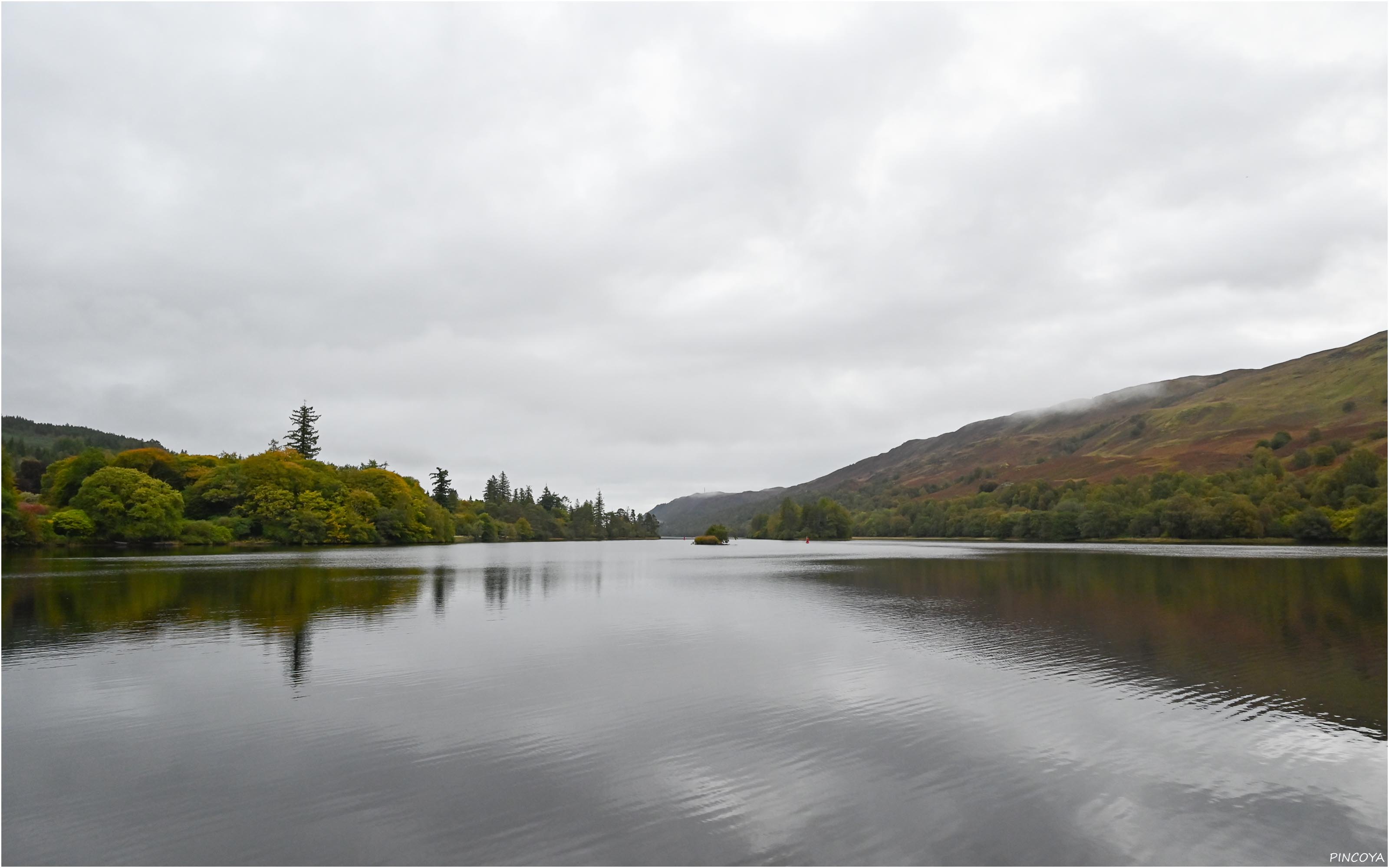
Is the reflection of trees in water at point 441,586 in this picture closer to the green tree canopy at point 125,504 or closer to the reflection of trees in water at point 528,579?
the reflection of trees in water at point 528,579

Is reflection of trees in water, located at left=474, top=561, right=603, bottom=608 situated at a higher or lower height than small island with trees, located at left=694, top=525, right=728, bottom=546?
higher

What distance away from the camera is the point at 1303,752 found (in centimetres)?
1208

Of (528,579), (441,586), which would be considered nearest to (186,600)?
(441,586)

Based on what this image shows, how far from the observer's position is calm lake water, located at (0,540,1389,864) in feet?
29.3

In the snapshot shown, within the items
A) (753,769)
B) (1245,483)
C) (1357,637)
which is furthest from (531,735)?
(1245,483)

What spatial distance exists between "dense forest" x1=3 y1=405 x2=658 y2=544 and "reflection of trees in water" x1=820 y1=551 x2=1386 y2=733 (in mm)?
77026

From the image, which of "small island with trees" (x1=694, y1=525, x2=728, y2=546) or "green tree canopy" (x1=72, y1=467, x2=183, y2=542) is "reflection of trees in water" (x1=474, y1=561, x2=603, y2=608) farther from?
"small island with trees" (x1=694, y1=525, x2=728, y2=546)

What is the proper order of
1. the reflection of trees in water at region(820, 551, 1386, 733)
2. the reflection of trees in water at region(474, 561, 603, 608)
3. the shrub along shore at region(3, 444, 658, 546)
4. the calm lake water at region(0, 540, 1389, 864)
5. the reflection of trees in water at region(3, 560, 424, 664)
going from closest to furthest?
the calm lake water at region(0, 540, 1389, 864)
the reflection of trees in water at region(820, 551, 1386, 733)
the reflection of trees in water at region(3, 560, 424, 664)
the reflection of trees in water at region(474, 561, 603, 608)
the shrub along shore at region(3, 444, 658, 546)

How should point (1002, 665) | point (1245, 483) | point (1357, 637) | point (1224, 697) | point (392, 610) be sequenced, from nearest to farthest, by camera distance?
point (1224, 697)
point (1002, 665)
point (1357, 637)
point (392, 610)
point (1245, 483)

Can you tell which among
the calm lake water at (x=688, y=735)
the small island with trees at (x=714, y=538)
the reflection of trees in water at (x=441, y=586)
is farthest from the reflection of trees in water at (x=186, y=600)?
the small island with trees at (x=714, y=538)

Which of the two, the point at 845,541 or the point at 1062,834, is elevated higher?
the point at 1062,834

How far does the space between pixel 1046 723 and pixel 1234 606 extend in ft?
75.7

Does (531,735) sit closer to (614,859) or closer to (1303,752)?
(614,859)

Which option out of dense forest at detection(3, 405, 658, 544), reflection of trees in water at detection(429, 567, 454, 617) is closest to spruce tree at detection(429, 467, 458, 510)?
dense forest at detection(3, 405, 658, 544)
